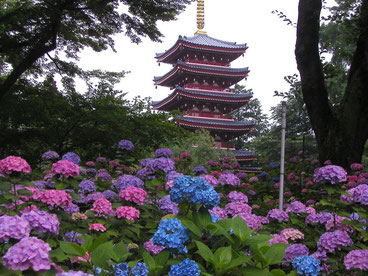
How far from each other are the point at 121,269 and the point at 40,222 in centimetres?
46

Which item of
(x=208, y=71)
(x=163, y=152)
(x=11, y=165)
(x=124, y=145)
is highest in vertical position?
(x=208, y=71)

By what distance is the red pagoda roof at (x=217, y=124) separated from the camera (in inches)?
909

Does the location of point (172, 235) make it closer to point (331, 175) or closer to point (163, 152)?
point (331, 175)

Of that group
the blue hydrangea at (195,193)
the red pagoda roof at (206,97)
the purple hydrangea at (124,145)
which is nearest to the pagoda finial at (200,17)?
the red pagoda roof at (206,97)

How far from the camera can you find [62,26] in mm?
8156

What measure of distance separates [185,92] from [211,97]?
5.44 feet

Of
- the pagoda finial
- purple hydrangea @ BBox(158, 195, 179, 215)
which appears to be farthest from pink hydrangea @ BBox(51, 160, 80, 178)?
the pagoda finial

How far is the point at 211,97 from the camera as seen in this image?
23.7 metres

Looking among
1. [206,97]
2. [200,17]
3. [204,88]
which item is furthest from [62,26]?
[200,17]

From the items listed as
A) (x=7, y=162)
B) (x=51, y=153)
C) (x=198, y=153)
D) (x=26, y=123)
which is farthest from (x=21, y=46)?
(x=198, y=153)

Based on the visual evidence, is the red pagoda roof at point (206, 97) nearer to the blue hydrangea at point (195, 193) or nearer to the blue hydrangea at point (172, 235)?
the blue hydrangea at point (195, 193)

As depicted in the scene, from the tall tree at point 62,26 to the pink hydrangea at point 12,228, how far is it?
5.79 metres

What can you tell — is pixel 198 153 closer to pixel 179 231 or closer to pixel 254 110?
pixel 179 231

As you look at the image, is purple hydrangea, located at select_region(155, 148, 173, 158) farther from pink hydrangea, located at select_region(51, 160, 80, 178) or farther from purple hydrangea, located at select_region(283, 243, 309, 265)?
purple hydrangea, located at select_region(283, 243, 309, 265)
